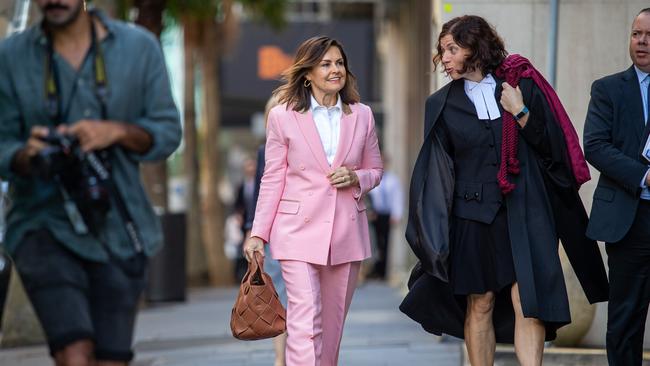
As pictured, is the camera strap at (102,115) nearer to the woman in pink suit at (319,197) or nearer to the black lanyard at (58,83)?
the black lanyard at (58,83)

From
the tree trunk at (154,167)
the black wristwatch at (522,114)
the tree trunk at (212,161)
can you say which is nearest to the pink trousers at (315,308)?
the black wristwatch at (522,114)

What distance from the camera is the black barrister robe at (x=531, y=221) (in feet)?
22.2

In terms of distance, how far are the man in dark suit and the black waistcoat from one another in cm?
53

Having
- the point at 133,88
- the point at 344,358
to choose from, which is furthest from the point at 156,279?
the point at 133,88

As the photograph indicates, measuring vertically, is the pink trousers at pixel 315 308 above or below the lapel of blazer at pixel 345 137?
below

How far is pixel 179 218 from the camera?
16.3m

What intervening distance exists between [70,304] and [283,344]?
12.2ft

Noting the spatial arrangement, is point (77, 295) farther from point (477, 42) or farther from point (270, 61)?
point (270, 61)

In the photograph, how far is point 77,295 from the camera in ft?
16.3

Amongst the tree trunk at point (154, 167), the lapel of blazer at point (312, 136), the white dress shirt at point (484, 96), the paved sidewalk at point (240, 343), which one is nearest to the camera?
the white dress shirt at point (484, 96)

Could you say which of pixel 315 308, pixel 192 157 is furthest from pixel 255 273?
pixel 192 157

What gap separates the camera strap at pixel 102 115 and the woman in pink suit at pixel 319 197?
1940mm

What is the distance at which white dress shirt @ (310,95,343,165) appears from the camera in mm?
7176

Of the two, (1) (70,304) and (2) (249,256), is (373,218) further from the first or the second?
(1) (70,304)
